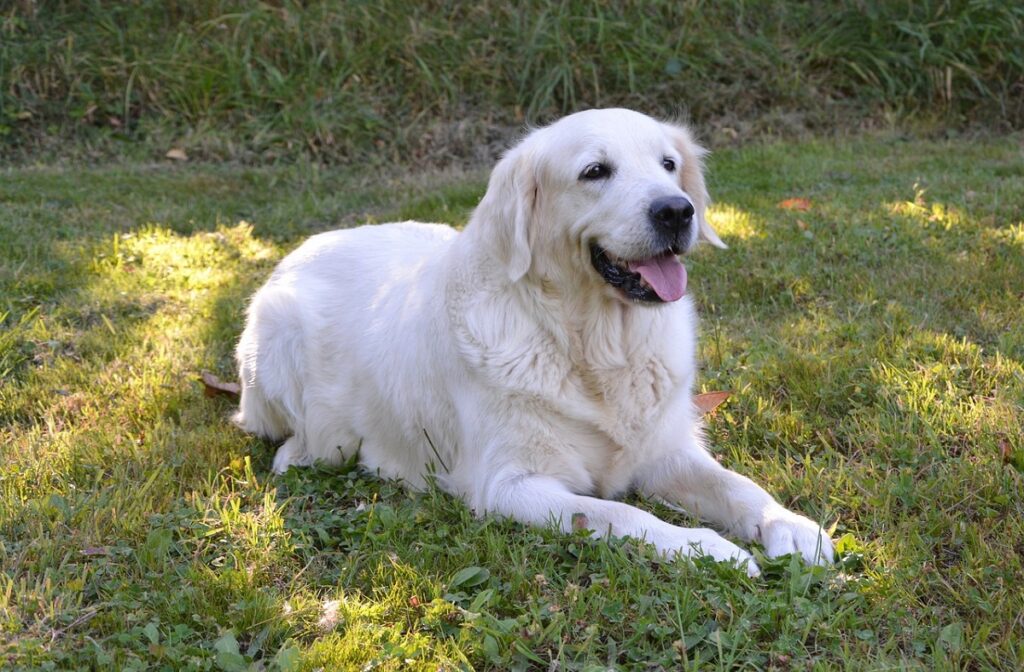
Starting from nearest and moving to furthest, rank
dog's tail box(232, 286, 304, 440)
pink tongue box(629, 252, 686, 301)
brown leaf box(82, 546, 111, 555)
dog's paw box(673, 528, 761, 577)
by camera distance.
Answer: dog's paw box(673, 528, 761, 577) → brown leaf box(82, 546, 111, 555) → pink tongue box(629, 252, 686, 301) → dog's tail box(232, 286, 304, 440)

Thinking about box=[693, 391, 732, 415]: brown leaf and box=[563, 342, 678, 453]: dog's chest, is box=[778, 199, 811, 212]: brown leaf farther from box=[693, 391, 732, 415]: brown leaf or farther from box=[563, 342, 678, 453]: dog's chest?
box=[563, 342, 678, 453]: dog's chest

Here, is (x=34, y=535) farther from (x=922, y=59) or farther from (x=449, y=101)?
(x=922, y=59)

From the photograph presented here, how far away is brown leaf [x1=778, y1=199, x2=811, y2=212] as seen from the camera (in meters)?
6.14

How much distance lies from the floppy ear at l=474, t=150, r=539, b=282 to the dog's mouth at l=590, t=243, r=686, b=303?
0.24m

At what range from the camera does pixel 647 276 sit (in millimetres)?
3207

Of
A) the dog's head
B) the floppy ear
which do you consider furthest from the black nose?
the floppy ear

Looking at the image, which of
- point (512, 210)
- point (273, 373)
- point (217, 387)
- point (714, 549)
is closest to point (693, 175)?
point (512, 210)

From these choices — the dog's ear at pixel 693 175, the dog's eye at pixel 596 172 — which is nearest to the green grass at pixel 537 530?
the dog's ear at pixel 693 175

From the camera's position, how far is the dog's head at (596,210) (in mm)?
3141

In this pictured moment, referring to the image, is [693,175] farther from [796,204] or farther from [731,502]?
[796,204]

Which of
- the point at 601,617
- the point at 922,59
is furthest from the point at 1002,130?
the point at 601,617

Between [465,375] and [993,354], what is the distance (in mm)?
2032

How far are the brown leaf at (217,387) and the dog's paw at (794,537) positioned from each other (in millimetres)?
2266

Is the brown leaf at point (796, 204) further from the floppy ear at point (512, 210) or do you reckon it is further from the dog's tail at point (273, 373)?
the dog's tail at point (273, 373)
